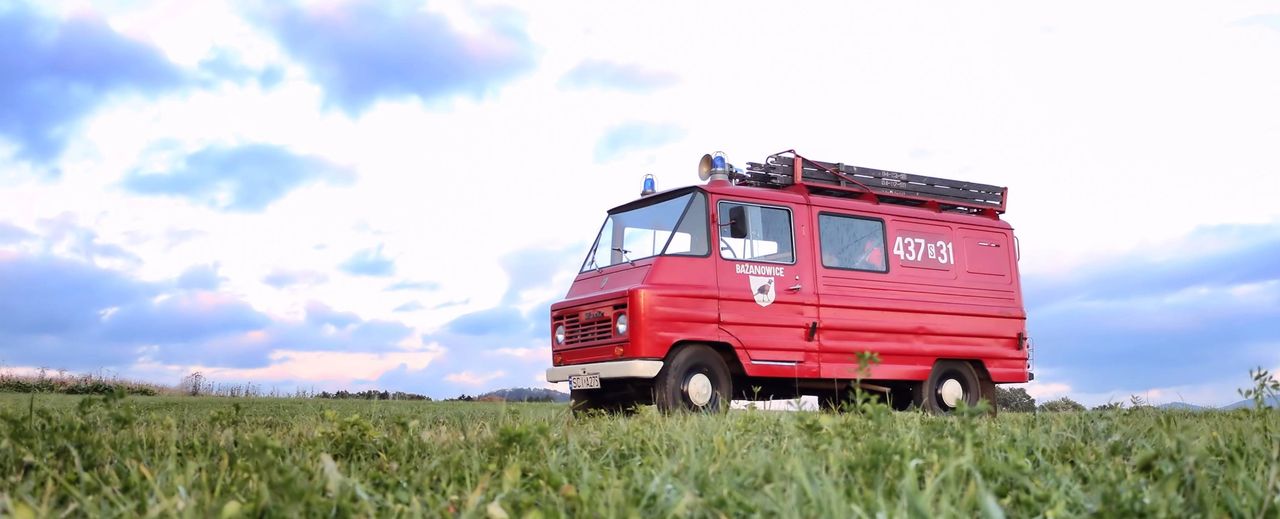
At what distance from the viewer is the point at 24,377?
1617 centimetres

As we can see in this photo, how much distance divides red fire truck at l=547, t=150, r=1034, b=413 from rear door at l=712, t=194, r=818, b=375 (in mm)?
14

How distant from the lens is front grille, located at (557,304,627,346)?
933 centimetres

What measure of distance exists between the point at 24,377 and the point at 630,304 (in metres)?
12.2

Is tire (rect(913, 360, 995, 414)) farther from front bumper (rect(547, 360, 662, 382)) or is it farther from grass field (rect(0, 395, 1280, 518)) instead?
grass field (rect(0, 395, 1280, 518))

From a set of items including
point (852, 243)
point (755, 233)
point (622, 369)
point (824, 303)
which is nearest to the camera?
point (622, 369)

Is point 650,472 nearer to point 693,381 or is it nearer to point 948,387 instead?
point 693,381

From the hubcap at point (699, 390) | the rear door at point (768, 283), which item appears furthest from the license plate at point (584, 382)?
the rear door at point (768, 283)

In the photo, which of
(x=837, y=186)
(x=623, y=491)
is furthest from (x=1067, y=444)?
(x=837, y=186)

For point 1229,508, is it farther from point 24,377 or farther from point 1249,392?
point 24,377

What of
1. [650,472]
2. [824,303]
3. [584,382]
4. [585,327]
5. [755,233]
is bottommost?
[650,472]

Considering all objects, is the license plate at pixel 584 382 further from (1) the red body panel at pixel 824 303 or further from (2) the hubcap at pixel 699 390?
(2) the hubcap at pixel 699 390

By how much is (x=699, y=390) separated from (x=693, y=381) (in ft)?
0.33

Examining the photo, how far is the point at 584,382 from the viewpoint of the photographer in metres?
9.39

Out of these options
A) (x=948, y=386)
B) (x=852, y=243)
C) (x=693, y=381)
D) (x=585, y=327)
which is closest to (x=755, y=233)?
(x=852, y=243)
